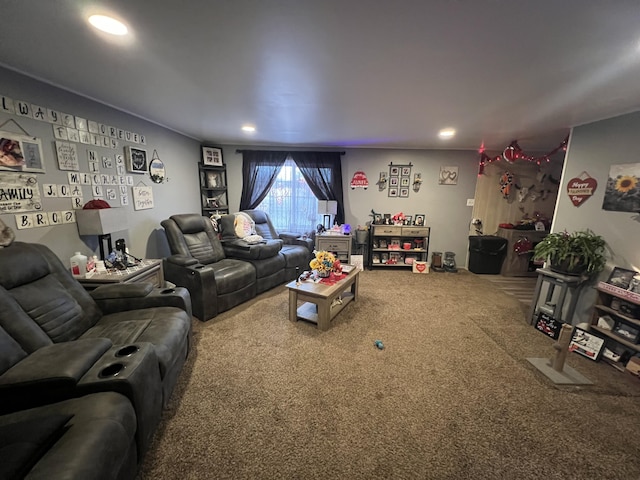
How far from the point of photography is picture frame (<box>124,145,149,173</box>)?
116 inches

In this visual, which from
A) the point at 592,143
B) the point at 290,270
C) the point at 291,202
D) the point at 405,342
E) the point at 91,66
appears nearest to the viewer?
the point at 91,66

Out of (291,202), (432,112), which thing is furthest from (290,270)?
(432,112)

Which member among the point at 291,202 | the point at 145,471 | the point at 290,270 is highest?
the point at 291,202

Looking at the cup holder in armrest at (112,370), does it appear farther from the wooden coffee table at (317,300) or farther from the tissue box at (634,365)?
the tissue box at (634,365)

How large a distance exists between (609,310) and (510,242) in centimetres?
247

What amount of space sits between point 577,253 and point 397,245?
2.59 meters

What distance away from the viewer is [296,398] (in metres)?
1.80

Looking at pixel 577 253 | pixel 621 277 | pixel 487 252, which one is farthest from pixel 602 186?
pixel 487 252

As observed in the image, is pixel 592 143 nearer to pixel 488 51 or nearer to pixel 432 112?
pixel 432 112

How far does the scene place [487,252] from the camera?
460 cm

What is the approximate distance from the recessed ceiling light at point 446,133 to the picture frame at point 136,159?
3747mm

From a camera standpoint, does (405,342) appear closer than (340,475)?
No

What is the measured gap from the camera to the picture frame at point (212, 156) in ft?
14.6

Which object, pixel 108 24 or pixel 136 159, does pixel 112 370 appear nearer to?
pixel 108 24
